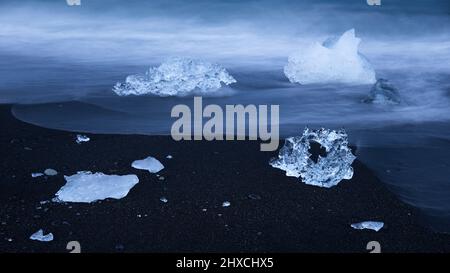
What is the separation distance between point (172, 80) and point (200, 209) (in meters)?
2.98

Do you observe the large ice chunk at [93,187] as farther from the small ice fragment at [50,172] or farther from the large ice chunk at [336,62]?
the large ice chunk at [336,62]

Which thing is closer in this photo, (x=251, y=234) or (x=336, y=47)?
(x=251, y=234)

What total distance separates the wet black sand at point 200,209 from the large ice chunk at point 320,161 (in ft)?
0.28

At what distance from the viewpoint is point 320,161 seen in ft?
11.6

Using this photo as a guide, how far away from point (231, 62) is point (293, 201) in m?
4.05

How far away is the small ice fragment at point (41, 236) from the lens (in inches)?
105

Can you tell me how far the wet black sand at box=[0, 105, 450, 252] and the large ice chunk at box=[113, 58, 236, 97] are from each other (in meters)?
1.89

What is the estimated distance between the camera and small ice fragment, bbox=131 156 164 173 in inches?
140

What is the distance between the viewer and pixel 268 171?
11.8 feet

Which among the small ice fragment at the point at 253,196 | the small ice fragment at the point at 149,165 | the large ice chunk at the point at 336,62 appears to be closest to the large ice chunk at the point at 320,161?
the small ice fragment at the point at 253,196

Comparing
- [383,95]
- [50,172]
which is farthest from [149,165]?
[383,95]

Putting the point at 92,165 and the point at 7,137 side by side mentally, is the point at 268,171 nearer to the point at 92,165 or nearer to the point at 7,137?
the point at 92,165

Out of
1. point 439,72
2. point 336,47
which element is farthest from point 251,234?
point 439,72

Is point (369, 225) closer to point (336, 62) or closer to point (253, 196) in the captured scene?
point (253, 196)
